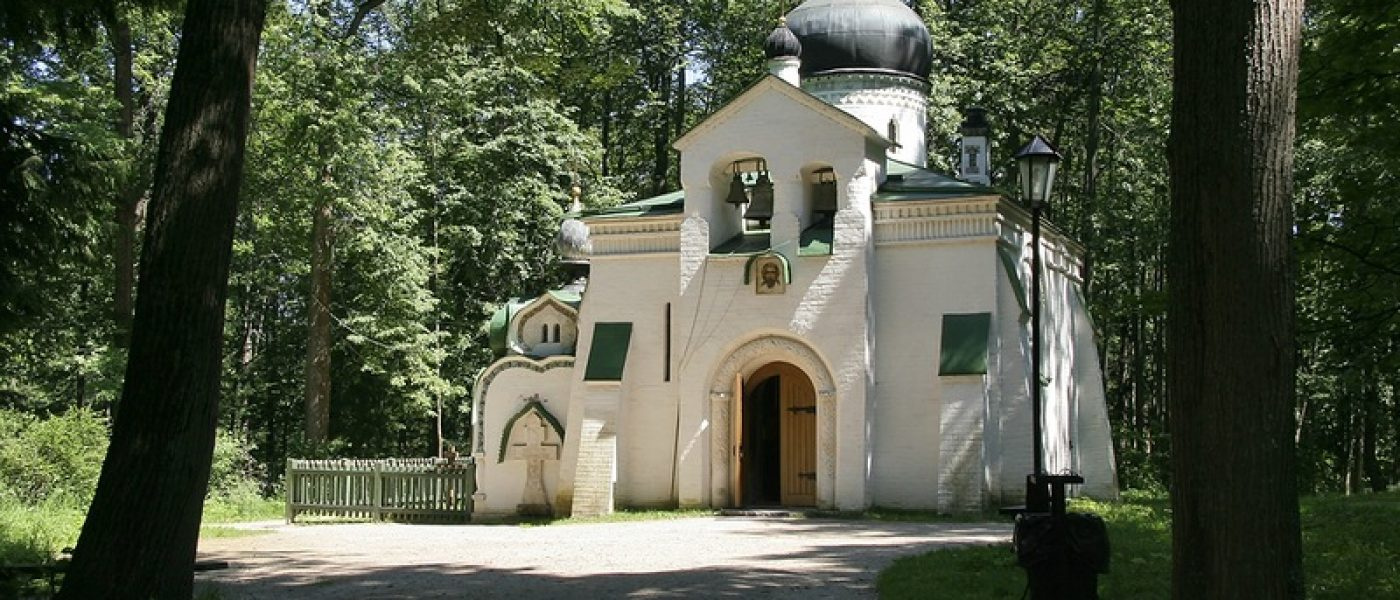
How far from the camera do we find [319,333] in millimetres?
33062

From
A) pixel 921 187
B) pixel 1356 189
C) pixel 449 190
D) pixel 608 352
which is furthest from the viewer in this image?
pixel 449 190

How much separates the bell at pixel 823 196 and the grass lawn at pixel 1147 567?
931cm

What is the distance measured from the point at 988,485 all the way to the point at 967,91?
49.6 ft

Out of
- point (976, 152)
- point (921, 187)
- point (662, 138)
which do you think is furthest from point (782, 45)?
point (662, 138)

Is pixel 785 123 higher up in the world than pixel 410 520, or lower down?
higher up

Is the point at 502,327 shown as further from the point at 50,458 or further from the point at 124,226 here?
the point at 50,458

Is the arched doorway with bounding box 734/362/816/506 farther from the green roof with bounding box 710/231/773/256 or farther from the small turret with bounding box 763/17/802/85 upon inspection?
the small turret with bounding box 763/17/802/85

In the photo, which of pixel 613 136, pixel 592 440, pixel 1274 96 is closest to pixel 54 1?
pixel 1274 96

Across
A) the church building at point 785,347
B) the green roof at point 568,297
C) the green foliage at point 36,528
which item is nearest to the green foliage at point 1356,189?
the church building at point 785,347

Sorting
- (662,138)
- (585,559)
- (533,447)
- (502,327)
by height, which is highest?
(662,138)

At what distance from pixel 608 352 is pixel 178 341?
1533cm

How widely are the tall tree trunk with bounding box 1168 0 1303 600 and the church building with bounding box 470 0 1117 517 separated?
15456 mm

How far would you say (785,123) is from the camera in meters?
24.4

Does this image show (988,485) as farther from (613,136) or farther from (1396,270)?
(613,136)
